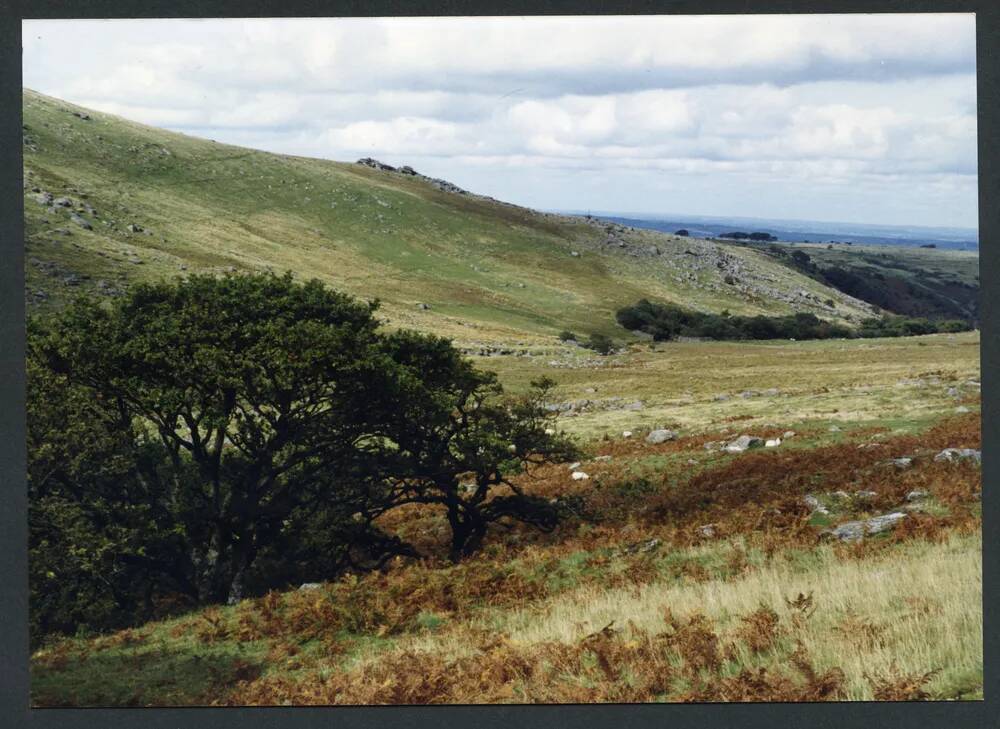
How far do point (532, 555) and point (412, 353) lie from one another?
10.2 feet

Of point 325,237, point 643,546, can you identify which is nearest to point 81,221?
point 325,237

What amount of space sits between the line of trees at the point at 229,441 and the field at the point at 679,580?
0.49m

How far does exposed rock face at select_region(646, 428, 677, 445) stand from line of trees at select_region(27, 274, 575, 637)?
215 cm

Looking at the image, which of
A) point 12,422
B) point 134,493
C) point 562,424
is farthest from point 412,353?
point 12,422

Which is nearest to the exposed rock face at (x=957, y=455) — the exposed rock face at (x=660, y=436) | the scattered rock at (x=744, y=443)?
the scattered rock at (x=744, y=443)

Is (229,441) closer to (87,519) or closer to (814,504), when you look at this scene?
(87,519)

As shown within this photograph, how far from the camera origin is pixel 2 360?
9562mm

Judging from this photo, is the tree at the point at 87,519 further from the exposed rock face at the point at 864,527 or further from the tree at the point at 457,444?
the exposed rock face at the point at 864,527

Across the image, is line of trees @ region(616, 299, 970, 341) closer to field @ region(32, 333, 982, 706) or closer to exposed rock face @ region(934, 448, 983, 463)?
field @ region(32, 333, 982, 706)

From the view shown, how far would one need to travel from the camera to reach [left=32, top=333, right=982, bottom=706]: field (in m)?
9.66

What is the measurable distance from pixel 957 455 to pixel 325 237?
9039 mm

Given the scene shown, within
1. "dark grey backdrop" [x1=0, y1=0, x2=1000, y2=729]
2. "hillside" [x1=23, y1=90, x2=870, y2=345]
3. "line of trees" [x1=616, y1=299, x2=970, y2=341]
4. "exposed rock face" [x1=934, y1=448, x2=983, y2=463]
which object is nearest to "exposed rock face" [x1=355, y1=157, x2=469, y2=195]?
"hillside" [x1=23, y1=90, x2=870, y2=345]

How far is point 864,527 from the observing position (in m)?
11.3

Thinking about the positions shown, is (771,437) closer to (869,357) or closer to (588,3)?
(869,357)
